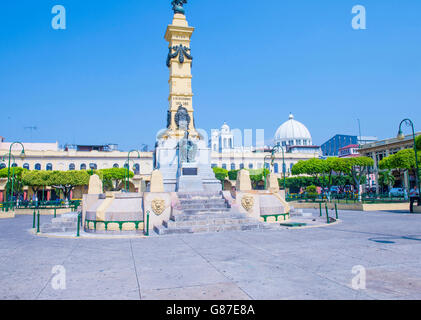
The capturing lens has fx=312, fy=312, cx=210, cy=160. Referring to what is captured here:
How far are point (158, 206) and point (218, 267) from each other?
29.4ft

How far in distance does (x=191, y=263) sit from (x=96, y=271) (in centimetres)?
254

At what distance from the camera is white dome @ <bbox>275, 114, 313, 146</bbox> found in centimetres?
12825

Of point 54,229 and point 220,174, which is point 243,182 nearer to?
point 54,229

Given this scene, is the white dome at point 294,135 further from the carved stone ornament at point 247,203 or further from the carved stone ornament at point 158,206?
the carved stone ornament at point 158,206

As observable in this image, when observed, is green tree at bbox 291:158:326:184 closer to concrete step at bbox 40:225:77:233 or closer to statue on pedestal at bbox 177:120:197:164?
statue on pedestal at bbox 177:120:197:164

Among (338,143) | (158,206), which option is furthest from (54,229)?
(338,143)

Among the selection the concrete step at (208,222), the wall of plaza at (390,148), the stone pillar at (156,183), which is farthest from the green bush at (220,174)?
the concrete step at (208,222)

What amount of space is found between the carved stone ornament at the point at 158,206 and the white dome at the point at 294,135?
11406 centimetres

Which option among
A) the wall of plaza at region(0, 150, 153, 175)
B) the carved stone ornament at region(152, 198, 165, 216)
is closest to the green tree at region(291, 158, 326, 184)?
the carved stone ornament at region(152, 198, 165, 216)

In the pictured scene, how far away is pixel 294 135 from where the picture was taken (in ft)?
421

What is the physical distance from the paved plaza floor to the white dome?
11807 centimetres

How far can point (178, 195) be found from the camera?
64.8 ft
